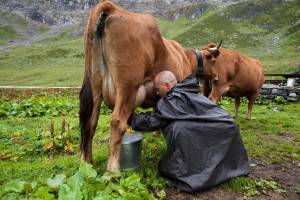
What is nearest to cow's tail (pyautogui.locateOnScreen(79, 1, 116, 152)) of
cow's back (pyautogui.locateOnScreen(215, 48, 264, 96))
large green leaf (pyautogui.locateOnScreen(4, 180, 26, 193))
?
large green leaf (pyautogui.locateOnScreen(4, 180, 26, 193))

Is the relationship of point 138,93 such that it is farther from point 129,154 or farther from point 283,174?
point 283,174

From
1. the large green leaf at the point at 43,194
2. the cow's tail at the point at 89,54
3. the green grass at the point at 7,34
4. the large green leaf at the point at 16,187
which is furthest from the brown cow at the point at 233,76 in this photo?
the green grass at the point at 7,34

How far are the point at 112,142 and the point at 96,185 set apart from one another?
3.61 feet

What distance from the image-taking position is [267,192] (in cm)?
631

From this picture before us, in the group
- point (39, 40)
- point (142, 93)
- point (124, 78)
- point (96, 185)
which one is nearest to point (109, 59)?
point (124, 78)

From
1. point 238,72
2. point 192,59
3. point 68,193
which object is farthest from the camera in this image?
point 238,72

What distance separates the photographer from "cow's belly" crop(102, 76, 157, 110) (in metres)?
6.45

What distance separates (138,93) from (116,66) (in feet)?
2.05

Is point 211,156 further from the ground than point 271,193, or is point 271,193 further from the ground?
point 211,156

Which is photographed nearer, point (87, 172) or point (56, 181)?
point (56, 181)

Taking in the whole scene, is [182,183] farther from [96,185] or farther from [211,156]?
[96,185]

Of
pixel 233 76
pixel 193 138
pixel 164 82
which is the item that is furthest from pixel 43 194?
pixel 233 76

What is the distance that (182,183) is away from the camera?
20.2 feet

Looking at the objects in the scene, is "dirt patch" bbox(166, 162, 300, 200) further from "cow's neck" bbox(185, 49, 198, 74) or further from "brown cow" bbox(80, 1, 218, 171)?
"cow's neck" bbox(185, 49, 198, 74)
